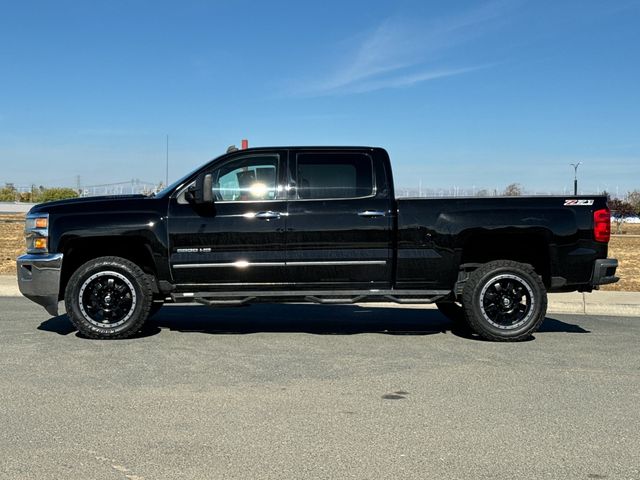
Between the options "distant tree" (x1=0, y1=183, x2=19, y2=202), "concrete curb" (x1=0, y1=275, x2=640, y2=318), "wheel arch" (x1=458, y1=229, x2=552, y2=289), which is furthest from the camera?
"distant tree" (x1=0, y1=183, x2=19, y2=202)

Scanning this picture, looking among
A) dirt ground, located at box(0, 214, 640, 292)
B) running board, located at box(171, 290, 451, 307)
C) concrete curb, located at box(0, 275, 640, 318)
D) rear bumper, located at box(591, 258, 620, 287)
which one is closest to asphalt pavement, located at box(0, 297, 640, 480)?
running board, located at box(171, 290, 451, 307)

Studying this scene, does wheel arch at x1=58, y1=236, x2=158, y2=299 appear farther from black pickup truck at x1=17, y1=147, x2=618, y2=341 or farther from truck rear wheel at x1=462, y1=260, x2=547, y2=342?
truck rear wheel at x1=462, y1=260, x2=547, y2=342

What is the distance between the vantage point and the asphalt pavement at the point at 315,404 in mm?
3748

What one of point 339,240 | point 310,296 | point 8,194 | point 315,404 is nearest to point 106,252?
point 310,296

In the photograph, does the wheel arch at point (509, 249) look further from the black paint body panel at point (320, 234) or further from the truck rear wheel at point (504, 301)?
the truck rear wheel at point (504, 301)

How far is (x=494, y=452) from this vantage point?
3.94 metres

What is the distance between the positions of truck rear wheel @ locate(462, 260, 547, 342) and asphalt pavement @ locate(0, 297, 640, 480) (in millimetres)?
211

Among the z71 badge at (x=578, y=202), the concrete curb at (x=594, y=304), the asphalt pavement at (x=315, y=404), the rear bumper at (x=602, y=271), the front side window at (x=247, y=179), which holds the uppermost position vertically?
the front side window at (x=247, y=179)

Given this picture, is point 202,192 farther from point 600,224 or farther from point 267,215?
point 600,224

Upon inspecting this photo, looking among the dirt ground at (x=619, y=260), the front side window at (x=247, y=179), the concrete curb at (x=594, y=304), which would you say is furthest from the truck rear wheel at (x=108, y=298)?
the dirt ground at (x=619, y=260)

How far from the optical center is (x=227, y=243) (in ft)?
23.8

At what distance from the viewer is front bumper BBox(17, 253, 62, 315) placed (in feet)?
23.5

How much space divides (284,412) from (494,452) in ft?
4.88

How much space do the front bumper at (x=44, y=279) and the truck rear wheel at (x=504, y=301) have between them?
4461 mm
